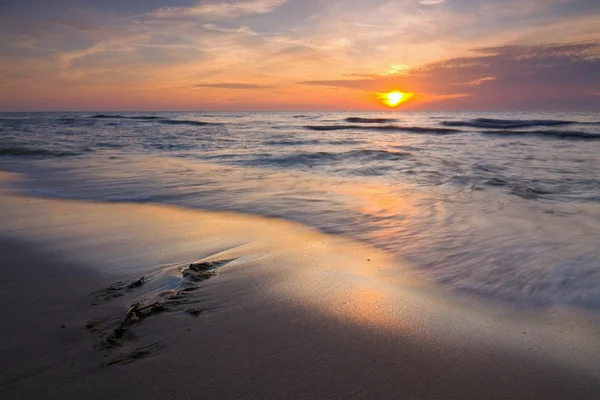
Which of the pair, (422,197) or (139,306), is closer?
(139,306)

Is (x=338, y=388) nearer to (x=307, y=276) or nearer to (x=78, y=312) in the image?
(x=307, y=276)

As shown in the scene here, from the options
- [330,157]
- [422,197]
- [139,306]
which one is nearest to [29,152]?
[330,157]

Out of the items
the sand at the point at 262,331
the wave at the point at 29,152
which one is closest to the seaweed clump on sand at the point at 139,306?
the sand at the point at 262,331

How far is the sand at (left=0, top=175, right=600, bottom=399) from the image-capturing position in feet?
6.12

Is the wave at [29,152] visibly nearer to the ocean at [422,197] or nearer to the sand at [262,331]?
the ocean at [422,197]

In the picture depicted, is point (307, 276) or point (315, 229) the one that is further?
point (315, 229)

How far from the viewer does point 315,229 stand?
15.2 feet

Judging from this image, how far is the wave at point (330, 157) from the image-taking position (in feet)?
38.9

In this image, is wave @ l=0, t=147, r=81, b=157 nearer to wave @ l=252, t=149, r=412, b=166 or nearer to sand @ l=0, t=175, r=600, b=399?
wave @ l=252, t=149, r=412, b=166

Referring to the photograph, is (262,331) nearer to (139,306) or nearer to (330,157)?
(139,306)

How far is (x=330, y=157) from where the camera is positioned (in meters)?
13.1

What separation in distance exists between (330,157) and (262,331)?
1104 centimetres

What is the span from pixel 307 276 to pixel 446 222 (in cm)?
249

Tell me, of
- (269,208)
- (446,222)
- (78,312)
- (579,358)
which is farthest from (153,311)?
(446,222)
